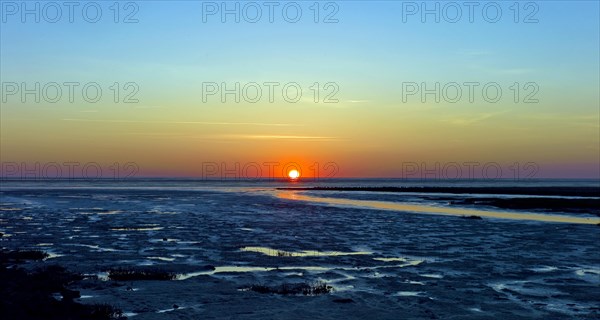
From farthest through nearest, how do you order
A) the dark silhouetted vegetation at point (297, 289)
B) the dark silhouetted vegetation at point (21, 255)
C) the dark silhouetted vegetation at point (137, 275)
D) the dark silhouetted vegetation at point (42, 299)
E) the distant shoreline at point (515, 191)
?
the distant shoreline at point (515, 191) < the dark silhouetted vegetation at point (21, 255) < the dark silhouetted vegetation at point (137, 275) < the dark silhouetted vegetation at point (297, 289) < the dark silhouetted vegetation at point (42, 299)

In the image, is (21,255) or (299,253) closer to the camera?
(21,255)

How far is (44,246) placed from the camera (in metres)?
30.0

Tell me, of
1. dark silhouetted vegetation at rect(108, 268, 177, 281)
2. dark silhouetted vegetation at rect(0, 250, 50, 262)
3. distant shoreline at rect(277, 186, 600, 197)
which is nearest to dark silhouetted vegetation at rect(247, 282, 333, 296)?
dark silhouetted vegetation at rect(108, 268, 177, 281)

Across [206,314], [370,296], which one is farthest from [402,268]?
[206,314]

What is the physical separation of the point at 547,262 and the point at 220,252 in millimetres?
15184

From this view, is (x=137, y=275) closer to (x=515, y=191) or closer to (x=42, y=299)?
(x=42, y=299)

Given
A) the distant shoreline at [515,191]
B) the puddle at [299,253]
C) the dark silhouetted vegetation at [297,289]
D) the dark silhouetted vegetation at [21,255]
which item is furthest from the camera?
the distant shoreline at [515,191]

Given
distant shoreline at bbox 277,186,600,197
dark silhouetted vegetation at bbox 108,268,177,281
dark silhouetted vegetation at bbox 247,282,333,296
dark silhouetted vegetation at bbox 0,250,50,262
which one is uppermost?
dark silhouetted vegetation at bbox 0,250,50,262

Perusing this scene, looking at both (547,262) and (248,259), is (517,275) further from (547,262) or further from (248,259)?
(248,259)

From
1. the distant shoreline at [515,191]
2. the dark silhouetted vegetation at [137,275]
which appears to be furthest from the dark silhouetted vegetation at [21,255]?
the distant shoreline at [515,191]

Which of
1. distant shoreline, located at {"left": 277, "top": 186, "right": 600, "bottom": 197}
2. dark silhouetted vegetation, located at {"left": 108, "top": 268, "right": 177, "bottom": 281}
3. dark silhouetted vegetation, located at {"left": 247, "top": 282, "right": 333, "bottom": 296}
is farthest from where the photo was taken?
distant shoreline, located at {"left": 277, "top": 186, "right": 600, "bottom": 197}

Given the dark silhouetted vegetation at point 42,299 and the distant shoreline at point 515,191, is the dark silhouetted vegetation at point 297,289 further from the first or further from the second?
the distant shoreline at point 515,191

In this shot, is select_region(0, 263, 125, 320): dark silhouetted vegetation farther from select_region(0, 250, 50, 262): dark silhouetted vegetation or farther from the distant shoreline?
the distant shoreline

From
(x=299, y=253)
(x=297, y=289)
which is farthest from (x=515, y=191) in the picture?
(x=297, y=289)
